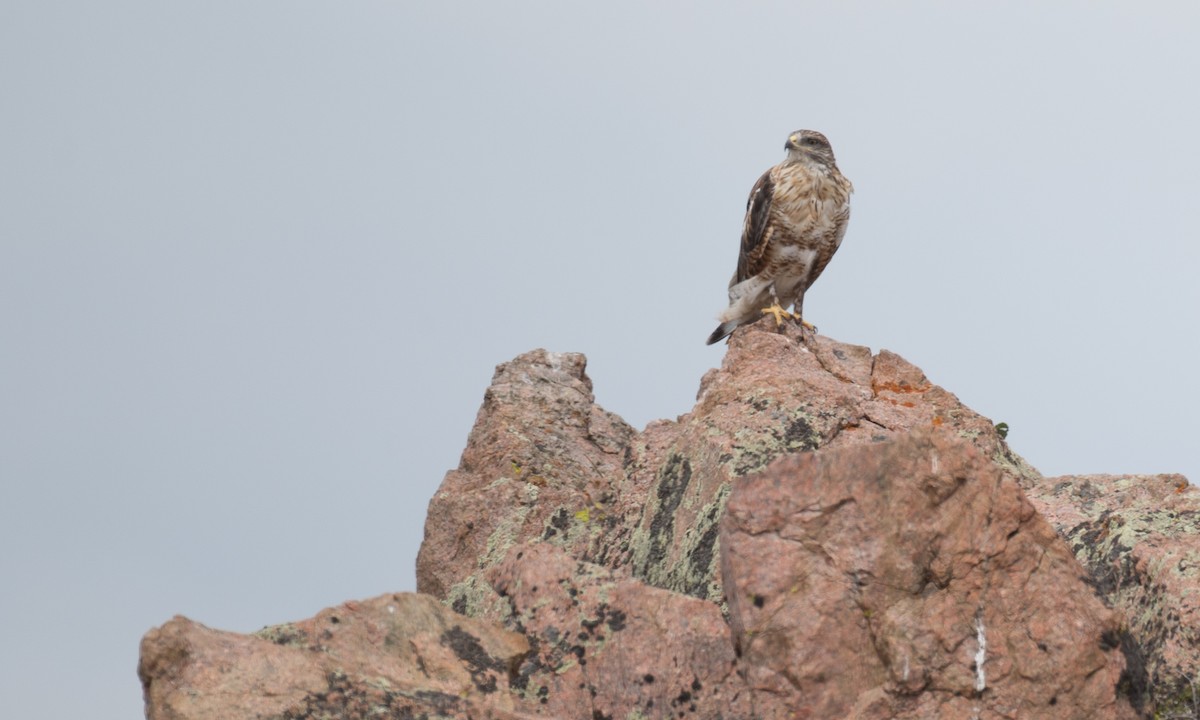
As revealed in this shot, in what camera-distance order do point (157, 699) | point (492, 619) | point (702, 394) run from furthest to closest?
point (702, 394), point (492, 619), point (157, 699)

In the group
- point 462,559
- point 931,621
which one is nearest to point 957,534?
point 931,621

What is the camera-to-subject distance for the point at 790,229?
41.6 ft

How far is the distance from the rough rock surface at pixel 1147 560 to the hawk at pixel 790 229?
14.5ft

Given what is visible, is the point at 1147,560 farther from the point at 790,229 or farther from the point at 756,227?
the point at 756,227

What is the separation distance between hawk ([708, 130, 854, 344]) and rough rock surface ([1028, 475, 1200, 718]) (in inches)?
174

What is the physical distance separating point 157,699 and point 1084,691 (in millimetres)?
4135

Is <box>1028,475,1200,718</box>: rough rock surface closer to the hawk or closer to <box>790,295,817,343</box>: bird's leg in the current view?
<box>790,295,817,343</box>: bird's leg

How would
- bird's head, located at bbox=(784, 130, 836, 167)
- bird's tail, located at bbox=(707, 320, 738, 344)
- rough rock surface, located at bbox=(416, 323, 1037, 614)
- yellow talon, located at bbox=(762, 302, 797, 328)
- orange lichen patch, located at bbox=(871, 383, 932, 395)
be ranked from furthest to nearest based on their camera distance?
bird's tail, located at bbox=(707, 320, 738, 344) → bird's head, located at bbox=(784, 130, 836, 167) → yellow talon, located at bbox=(762, 302, 797, 328) → orange lichen patch, located at bbox=(871, 383, 932, 395) → rough rock surface, located at bbox=(416, 323, 1037, 614)

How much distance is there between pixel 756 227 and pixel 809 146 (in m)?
0.97

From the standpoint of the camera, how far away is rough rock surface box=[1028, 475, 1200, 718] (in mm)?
6320

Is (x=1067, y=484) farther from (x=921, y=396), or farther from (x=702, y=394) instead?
(x=702, y=394)

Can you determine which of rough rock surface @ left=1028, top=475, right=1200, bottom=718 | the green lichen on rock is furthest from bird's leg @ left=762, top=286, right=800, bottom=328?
rough rock surface @ left=1028, top=475, right=1200, bottom=718

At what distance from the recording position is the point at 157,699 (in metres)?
5.75

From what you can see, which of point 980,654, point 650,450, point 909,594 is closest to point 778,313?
point 650,450
